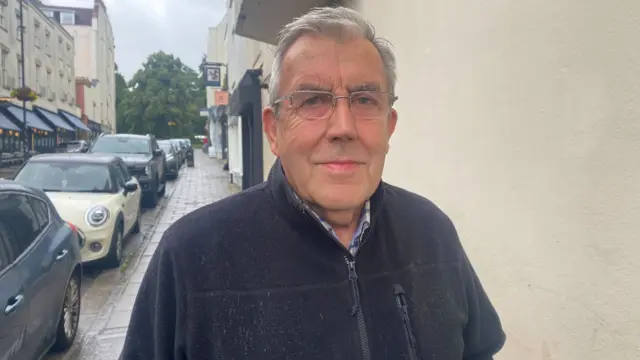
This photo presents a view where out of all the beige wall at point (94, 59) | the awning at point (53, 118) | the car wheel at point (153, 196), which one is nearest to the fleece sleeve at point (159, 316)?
the car wheel at point (153, 196)

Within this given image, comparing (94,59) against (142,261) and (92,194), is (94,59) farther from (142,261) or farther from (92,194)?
(142,261)

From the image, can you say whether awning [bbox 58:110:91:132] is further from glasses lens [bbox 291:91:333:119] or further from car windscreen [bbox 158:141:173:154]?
glasses lens [bbox 291:91:333:119]

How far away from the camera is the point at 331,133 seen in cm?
149

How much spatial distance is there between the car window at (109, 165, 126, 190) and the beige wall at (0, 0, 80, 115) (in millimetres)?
20114

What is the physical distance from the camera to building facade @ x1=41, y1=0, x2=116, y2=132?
1859 inches

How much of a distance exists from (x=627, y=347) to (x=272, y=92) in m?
1.61

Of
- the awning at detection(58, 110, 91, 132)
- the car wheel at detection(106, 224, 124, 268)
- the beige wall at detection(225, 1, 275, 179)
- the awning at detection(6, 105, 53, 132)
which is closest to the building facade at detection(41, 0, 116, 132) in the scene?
the awning at detection(58, 110, 91, 132)

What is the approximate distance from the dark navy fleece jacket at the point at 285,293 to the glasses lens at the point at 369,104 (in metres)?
0.29

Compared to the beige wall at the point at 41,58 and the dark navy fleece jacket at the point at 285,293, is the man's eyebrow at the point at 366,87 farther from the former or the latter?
the beige wall at the point at 41,58

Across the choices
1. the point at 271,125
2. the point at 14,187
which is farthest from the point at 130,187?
the point at 271,125

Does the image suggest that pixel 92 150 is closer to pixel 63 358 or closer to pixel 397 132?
pixel 63 358

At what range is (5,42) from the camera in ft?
83.6

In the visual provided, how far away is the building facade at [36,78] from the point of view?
83.3ft

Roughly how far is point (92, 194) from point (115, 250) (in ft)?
3.38
